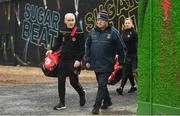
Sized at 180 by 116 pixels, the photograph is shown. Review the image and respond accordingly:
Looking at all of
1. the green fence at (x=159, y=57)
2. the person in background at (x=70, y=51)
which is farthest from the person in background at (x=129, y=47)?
the green fence at (x=159, y=57)

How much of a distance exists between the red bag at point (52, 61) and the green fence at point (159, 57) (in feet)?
8.99

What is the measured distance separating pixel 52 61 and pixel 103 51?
116cm

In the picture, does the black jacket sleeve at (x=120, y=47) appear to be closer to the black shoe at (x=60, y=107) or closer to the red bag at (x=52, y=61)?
the red bag at (x=52, y=61)

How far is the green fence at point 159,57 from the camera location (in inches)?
267

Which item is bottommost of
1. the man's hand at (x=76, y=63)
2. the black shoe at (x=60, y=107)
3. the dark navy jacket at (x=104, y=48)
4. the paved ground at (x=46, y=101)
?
the paved ground at (x=46, y=101)

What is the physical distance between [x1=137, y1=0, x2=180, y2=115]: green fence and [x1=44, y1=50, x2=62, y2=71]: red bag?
8.99 feet

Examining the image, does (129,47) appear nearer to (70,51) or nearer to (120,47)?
→ (70,51)

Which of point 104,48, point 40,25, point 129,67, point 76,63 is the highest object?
point 104,48

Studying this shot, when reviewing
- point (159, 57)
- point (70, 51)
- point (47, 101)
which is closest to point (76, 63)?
point (70, 51)

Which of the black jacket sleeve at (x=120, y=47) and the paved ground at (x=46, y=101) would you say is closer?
the black jacket sleeve at (x=120, y=47)

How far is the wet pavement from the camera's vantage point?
961cm

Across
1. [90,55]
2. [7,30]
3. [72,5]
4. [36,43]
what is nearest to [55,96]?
[90,55]

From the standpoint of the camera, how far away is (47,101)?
11148mm

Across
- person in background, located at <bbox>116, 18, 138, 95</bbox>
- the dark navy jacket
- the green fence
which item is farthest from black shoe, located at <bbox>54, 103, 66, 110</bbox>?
the green fence
